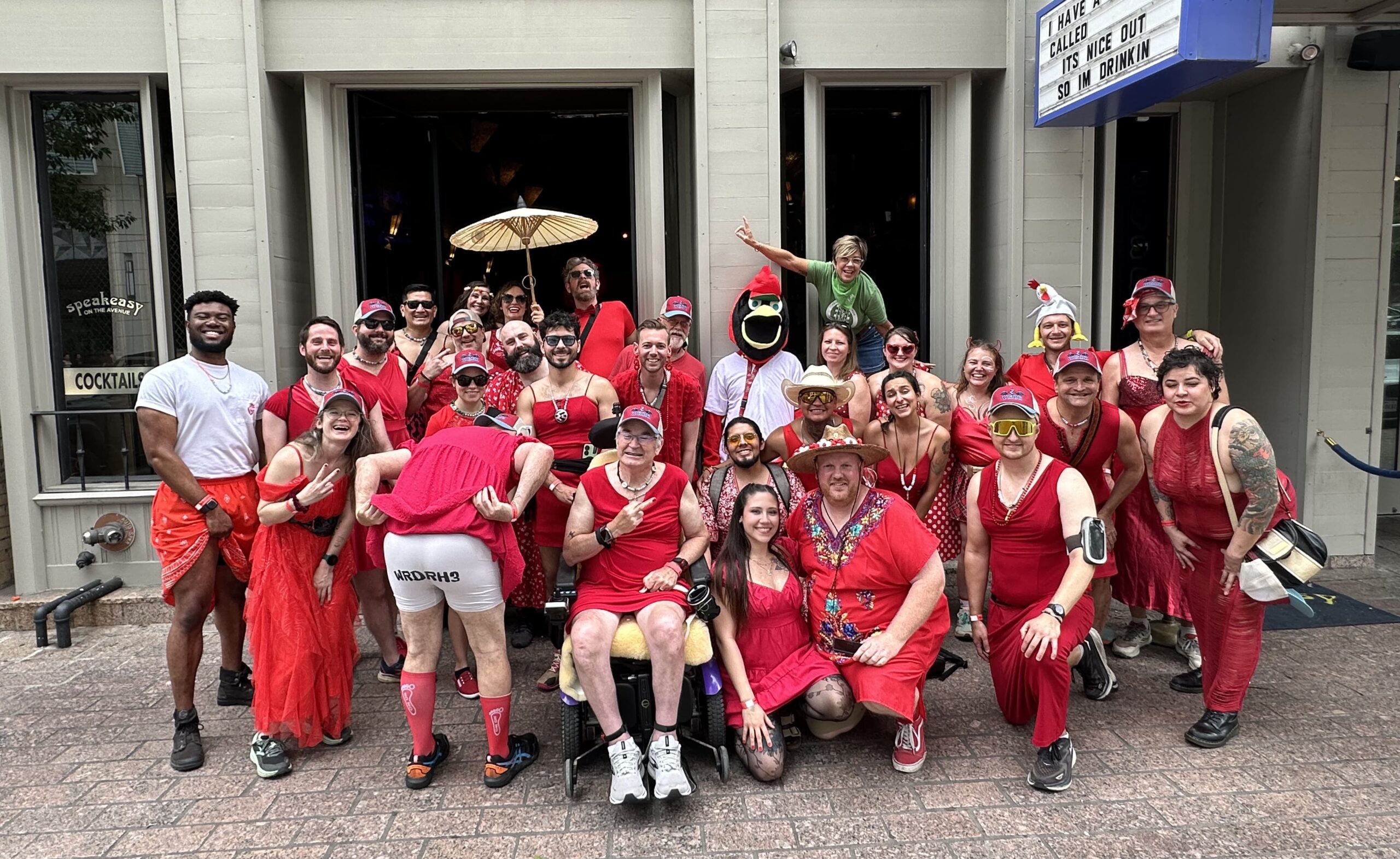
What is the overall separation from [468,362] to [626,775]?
222 centimetres

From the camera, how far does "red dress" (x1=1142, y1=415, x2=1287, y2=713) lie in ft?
13.1

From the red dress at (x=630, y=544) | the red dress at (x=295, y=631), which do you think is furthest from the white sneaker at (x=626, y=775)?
the red dress at (x=295, y=631)

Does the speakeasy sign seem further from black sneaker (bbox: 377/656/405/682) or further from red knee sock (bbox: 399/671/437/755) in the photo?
black sneaker (bbox: 377/656/405/682)

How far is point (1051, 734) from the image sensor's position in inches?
143

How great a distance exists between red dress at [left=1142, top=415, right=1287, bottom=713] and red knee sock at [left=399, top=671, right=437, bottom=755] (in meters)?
3.47

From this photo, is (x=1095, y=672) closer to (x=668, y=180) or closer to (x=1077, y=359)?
(x=1077, y=359)

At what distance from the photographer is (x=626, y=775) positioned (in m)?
3.45

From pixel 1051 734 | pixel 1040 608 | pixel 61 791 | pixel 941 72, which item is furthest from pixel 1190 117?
pixel 61 791

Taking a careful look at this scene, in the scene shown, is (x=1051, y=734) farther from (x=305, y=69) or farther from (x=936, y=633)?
(x=305, y=69)

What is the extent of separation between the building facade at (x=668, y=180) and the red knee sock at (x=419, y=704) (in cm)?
320

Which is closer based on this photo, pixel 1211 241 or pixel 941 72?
pixel 941 72

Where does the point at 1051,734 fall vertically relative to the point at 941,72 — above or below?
below

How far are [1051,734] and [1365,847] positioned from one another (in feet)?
3.50

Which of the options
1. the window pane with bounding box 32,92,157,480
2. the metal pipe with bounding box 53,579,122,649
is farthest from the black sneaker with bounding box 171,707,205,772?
the window pane with bounding box 32,92,157,480
